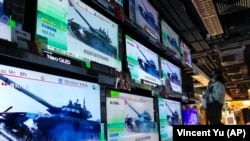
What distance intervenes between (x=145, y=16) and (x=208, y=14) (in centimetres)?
121

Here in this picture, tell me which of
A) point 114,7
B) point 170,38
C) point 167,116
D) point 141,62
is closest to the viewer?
point 114,7

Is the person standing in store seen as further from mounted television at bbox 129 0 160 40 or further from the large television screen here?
the large television screen

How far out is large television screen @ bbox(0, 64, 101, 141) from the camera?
4.26 ft

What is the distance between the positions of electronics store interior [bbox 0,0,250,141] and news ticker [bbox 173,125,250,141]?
22.8 inches

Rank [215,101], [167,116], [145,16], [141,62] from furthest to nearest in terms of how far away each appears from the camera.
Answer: [215,101] < [167,116] < [145,16] < [141,62]

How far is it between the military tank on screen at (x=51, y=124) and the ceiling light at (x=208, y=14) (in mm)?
2337

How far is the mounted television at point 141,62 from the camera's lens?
271 cm

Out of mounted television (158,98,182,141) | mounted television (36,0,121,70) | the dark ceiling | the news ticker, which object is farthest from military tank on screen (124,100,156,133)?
the dark ceiling

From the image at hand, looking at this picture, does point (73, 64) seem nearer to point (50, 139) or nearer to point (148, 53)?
point (50, 139)

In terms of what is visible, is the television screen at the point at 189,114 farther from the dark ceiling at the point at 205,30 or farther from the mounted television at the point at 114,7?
the mounted television at the point at 114,7

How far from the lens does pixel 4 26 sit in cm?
128

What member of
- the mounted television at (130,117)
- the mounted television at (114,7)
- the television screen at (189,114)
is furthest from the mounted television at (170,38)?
the mounted television at (114,7)

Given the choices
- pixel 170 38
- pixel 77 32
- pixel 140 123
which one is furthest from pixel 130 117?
pixel 170 38

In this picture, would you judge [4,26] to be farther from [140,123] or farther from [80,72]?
[140,123]
